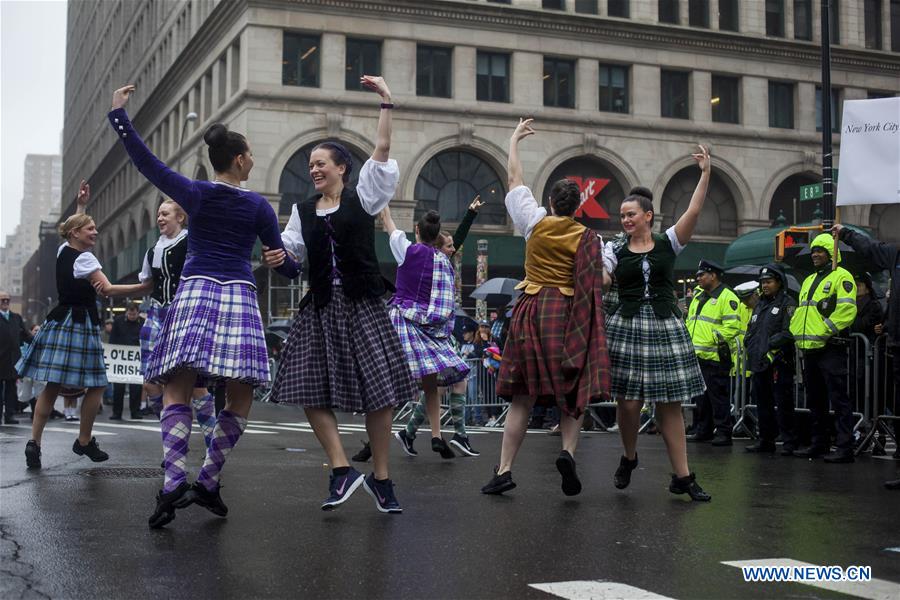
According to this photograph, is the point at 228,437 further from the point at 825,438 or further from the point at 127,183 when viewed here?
the point at 127,183

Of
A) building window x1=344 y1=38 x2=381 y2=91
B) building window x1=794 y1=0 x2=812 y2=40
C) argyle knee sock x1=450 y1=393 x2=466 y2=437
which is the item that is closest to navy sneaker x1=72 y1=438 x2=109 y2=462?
argyle knee sock x1=450 y1=393 x2=466 y2=437

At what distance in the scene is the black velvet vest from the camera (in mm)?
6230

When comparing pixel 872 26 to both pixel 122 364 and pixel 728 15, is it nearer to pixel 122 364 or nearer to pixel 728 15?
pixel 728 15

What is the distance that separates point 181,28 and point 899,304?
45.4 meters

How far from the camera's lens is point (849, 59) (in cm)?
4388

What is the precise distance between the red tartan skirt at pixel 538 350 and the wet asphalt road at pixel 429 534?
2.26 feet

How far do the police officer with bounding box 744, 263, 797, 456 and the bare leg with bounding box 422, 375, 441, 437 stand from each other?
3844 mm

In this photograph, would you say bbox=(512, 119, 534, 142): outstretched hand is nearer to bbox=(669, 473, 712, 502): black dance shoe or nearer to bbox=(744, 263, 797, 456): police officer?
bbox=(669, 473, 712, 502): black dance shoe

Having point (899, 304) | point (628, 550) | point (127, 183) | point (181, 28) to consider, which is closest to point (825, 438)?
point (899, 304)

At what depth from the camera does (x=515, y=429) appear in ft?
23.5

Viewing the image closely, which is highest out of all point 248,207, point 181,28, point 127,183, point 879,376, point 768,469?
point 181,28

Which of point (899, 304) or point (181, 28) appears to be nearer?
point (899, 304)

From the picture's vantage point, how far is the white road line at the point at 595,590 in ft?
13.6

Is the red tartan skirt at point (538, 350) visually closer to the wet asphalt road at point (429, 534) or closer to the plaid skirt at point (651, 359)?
the plaid skirt at point (651, 359)
